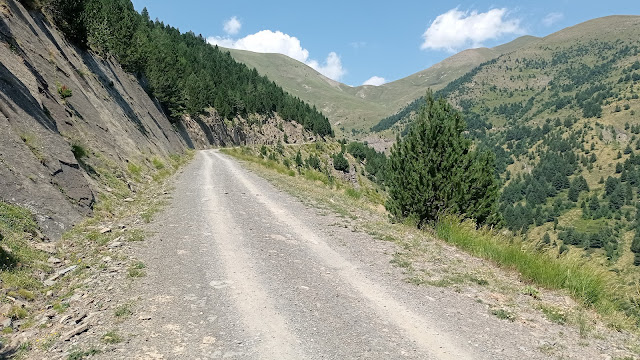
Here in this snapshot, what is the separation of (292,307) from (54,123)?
13077 millimetres

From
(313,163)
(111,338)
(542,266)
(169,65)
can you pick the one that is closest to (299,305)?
(111,338)

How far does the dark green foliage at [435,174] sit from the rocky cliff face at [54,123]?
1210cm

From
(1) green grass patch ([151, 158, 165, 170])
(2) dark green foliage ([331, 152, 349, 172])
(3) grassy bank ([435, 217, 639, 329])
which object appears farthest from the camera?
(2) dark green foliage ([331, 152, 349, 172])

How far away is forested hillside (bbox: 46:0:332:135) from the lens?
2922 cm

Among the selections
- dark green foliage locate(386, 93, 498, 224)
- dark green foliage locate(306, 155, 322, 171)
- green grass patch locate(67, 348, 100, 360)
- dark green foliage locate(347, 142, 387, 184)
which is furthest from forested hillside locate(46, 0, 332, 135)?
green grass patch locate(67, 348, 100, 360)

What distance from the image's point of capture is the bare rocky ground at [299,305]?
490 cm

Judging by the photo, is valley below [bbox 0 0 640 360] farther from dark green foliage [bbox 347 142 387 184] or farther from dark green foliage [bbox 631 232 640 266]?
dark green foliage [bbox 631 232 640 266]

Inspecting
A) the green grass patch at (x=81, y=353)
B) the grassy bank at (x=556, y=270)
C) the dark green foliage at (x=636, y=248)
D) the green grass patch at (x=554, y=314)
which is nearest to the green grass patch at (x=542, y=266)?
the grassy bank at (x=556, y=270)

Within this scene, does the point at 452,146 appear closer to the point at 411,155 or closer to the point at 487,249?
the point at 411,155

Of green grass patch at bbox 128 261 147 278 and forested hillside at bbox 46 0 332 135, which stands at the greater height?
Result: forested hillside at bbox 46 0 332 135

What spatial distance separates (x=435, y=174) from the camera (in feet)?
49.3

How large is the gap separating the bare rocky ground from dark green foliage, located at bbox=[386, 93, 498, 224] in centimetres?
448

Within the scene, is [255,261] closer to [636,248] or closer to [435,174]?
[435,174]

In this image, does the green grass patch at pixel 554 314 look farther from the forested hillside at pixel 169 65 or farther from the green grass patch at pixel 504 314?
the forested hillside at pixel 169 65
